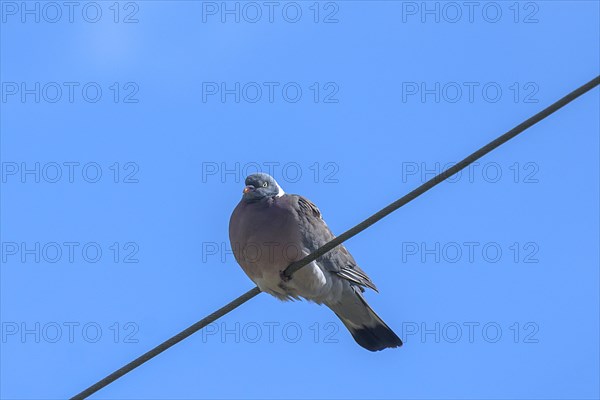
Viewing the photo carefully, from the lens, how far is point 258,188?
24.0 ft

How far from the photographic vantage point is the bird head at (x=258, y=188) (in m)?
7.30

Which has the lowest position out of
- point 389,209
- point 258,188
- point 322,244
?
point 389,209

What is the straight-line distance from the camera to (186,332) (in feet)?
16.3

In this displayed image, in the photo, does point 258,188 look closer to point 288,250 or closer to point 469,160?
point 288,250

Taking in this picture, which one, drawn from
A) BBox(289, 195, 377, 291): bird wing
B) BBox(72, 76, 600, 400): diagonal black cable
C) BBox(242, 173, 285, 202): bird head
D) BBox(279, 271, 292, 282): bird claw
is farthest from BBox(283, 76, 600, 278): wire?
BBox(242, 173, 285, 202): bird head

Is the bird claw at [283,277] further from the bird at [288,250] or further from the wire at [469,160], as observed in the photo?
the wire at [469,160]

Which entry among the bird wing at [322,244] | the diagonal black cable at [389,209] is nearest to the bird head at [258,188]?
the bird wing at [322,244]

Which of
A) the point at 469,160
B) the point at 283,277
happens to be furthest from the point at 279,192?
the point at 469,160

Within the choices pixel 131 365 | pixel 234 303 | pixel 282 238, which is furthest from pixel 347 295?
pixel 131 365

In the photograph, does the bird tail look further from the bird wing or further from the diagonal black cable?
the diagonal black cable

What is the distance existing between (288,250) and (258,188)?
0.53 meters

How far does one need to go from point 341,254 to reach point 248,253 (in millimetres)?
700

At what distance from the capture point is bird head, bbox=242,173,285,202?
24.0 ft

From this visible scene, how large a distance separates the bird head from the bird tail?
34.9 inches
